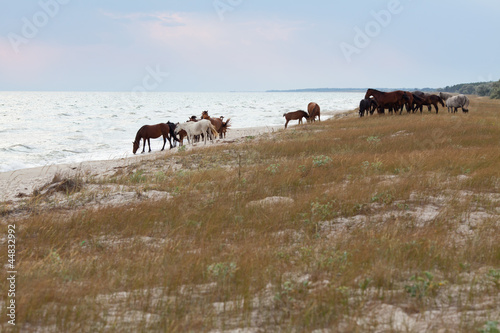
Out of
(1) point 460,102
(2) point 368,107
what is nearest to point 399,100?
(2) point 368,107

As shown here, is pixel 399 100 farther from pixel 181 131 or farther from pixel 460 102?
pixel 181 131

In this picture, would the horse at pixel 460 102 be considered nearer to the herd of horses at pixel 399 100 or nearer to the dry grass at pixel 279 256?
the herd of horses at pixel 399 100

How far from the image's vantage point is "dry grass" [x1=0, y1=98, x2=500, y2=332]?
3748 millimetres

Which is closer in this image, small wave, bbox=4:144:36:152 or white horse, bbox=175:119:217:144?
white horse, bbox=175:119:217:144

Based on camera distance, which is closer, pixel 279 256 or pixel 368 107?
pixel 279 256

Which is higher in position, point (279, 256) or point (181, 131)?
point (181, 131)

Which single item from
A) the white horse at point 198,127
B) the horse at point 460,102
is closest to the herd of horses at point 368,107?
the horse at point 460,102

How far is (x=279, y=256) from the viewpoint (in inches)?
201

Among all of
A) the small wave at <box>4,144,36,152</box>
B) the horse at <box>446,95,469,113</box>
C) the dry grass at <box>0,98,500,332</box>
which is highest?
the horse at <box>446,95,469,113</box>

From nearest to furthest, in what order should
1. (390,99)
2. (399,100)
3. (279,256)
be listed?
(279,256) → (390,99) → (399,100)

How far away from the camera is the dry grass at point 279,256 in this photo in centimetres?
375

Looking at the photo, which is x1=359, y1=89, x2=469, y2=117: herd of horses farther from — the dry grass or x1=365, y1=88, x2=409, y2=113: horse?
the dry grass

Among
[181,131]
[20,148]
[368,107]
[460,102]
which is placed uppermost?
[460,102]

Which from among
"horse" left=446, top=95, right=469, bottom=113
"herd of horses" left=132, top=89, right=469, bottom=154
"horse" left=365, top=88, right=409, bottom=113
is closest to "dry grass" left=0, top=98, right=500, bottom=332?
"herd of horses" left=132, top=89, right=469, bottom=154
